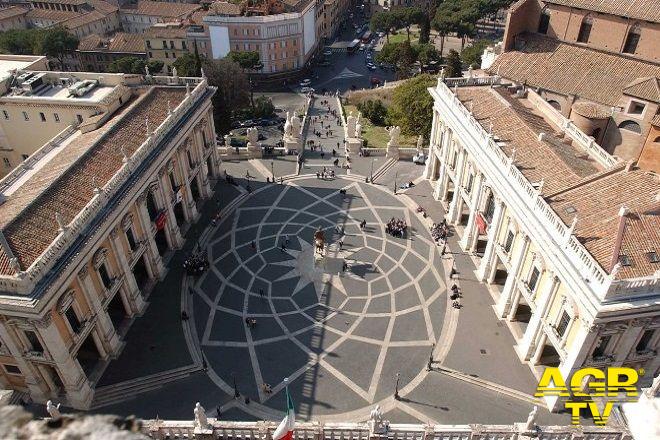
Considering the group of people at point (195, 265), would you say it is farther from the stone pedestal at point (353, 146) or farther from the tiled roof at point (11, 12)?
the tiled roof at point (11, 12)

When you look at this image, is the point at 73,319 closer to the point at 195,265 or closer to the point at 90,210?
the point at 90,210

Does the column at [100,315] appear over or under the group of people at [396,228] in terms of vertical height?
over

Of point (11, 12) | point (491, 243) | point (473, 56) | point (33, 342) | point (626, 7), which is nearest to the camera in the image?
point (33, 342)

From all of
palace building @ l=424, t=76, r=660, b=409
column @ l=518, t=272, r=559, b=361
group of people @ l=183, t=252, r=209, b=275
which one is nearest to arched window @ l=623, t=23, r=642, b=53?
palace building @ l=424, t=76, r=660, b=409

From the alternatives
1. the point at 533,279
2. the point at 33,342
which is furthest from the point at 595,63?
the point at 33,342

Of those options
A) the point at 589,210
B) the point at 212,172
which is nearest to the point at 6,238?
the point at 212,172

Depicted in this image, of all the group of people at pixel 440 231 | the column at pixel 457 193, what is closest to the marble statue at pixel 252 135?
the group of people at pixel 440 231

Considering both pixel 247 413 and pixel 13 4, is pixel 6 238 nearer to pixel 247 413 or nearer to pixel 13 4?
pixel 247 413
